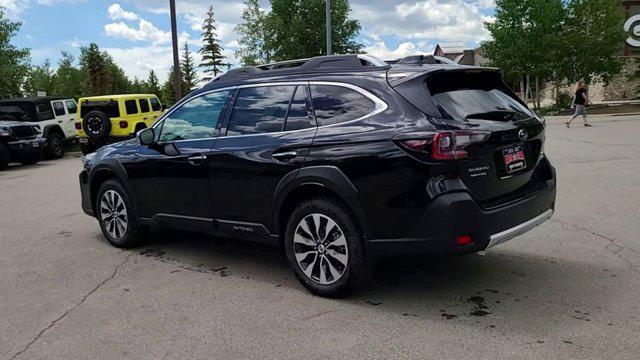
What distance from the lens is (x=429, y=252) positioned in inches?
144

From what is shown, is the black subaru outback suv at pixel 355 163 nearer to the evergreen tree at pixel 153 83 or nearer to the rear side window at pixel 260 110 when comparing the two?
the rear side window at pixel 260 110

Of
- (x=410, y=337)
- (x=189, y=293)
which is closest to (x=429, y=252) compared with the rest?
(x=410, y=337)

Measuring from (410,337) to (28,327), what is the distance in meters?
2.61

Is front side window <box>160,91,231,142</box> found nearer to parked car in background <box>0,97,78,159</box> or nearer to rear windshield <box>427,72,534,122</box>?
rear windshield <box>427,72,534,122</box>

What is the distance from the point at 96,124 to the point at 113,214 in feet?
42.9

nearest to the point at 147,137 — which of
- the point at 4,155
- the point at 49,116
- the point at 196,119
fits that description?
the point at 196,119

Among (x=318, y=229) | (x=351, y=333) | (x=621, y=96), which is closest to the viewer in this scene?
(x=351, y=333)

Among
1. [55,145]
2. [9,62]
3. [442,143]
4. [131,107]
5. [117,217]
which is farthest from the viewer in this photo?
[9,62]

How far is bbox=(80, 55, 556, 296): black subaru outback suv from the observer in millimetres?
3609

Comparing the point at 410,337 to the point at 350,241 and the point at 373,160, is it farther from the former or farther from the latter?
the point at 373,160

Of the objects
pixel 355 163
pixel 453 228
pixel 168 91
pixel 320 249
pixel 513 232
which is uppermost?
pixel 168 91

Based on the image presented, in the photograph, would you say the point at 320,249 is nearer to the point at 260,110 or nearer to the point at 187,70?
the point at 260,110

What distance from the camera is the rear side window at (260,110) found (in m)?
4.43

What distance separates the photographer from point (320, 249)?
4117 mm
